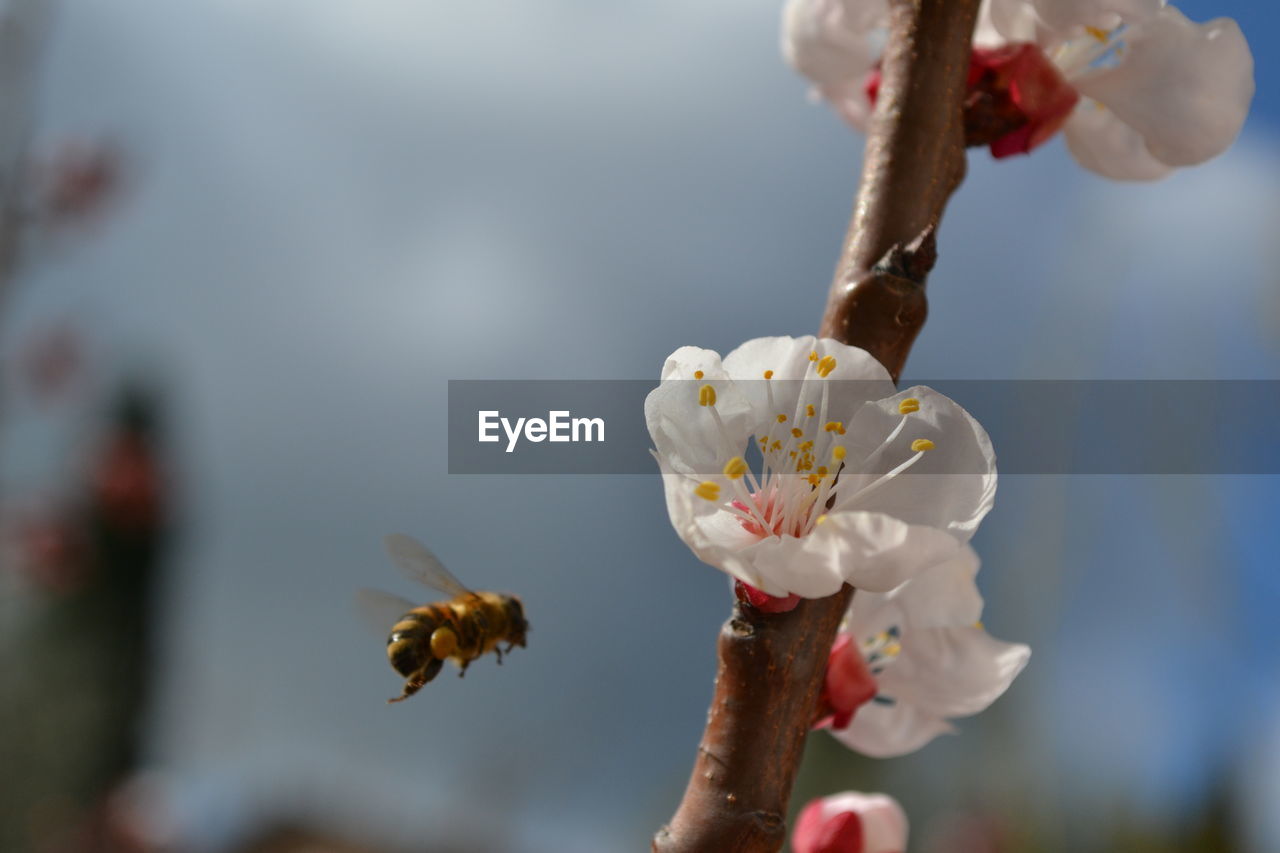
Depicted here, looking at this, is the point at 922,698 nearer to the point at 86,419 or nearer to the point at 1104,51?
the point at 1104,51

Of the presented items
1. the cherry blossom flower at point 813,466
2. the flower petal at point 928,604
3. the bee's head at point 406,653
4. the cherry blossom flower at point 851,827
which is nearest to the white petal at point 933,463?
the cherry blossom flower at point 813,466

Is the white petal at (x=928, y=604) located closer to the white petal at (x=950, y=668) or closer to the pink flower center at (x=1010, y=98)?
the white petal at (x=950, y=668)

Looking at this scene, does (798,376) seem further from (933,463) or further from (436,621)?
(436,621)

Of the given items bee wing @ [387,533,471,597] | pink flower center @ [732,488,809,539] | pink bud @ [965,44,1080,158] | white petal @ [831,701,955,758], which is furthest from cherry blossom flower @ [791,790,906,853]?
pink bud @ [965,44,1080,158]

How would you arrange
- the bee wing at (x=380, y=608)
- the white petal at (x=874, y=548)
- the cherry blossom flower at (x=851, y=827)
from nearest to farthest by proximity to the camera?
the white petal at (x=874, y=548) < the cherry blossom flower at (x=851, y=827) < the bee wing at (x=380, y=608)

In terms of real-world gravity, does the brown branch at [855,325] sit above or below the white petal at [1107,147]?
below

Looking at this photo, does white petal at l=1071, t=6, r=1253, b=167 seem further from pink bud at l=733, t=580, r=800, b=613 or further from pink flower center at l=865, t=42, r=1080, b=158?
pink bud at l=733, t=580, r=800, b=613

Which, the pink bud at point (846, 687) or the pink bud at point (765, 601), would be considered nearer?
the pink bud at point (765, 601)

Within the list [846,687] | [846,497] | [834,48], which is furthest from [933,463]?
[834,48]
